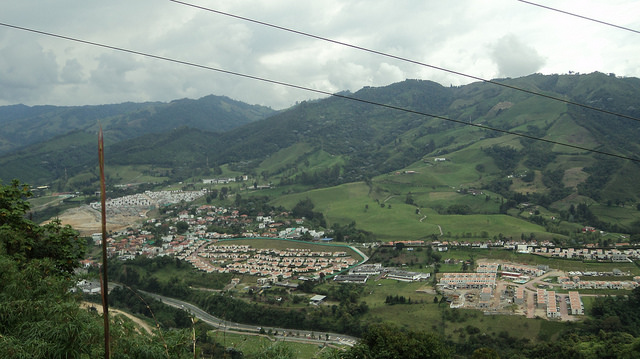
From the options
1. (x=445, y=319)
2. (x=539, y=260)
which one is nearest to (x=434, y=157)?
(x=539, y=260)

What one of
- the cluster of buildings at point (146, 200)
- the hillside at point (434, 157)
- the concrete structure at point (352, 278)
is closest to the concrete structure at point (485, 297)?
the concrete structure at point (352, 278)

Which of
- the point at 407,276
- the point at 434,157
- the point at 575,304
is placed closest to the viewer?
the point at 575,304

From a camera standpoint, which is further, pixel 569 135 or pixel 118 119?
pixel 118 119

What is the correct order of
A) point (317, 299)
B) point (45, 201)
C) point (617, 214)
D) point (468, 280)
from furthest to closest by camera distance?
1. point (45, 201)
2. point (617, 214)
3. point (468, 280)
4. point (317, 299)

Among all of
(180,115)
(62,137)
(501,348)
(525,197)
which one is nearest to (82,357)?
(501,348)

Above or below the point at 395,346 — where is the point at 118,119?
above

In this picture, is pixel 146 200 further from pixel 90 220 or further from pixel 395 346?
pixel 395 346

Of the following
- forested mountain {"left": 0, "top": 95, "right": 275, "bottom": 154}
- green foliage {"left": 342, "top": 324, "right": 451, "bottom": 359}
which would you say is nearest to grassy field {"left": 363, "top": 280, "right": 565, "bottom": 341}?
green foliage {"left": 342, "top": 324, "right": 451, "bottom": 359}

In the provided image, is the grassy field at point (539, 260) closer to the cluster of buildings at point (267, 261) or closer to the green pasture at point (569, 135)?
the cluster of buildings at point (267, 261)
